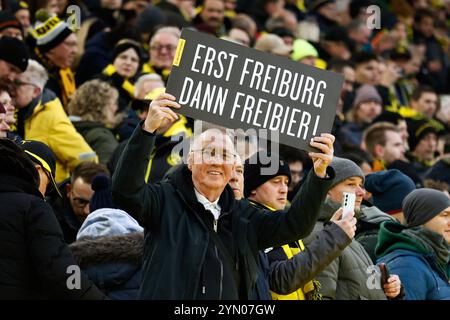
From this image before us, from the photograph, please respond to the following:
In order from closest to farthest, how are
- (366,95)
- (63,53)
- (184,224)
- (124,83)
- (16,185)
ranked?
(16,185)
(184,224)
(63,53)
(124,83)
(366,95)

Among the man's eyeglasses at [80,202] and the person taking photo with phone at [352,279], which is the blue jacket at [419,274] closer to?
the person taking photo with phone at [352,279]

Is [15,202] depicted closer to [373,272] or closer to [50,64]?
[373,272]

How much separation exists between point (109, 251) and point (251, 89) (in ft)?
3.81

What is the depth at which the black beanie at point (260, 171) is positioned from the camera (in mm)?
7539

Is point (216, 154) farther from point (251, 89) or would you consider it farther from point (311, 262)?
point (311, 262)

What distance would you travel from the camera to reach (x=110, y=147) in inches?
384

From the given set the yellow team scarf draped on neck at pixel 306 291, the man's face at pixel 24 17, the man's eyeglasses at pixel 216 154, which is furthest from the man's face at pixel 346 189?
the man's face at pixel 24 17

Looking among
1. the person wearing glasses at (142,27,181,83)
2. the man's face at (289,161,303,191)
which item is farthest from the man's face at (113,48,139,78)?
the man's face at (289,161,303,191)

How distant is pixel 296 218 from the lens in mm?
5984

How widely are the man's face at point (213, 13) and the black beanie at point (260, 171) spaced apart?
6730 mm

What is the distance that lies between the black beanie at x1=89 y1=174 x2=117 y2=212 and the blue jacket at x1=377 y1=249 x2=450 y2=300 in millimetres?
1891

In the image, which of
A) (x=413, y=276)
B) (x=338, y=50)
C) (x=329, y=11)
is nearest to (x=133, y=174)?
(x=413, y=276)
